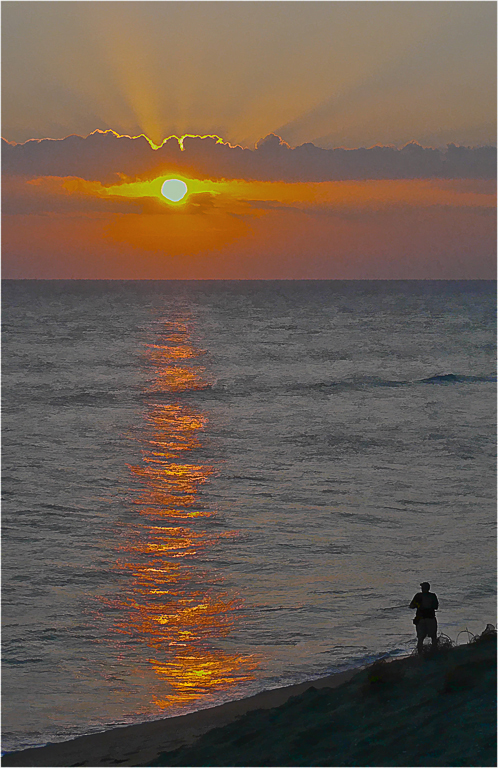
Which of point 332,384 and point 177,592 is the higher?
point 332,384

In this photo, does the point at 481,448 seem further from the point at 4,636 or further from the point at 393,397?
the point at 4,636

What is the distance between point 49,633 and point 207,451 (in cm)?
1739

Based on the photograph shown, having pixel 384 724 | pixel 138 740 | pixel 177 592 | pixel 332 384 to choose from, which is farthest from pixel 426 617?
pixel 332 384

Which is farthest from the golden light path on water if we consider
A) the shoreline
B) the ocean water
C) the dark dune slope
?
the dark dune slope

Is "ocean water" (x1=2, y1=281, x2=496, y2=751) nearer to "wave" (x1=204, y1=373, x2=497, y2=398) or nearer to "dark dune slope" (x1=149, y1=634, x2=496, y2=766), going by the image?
"wave" (x1=204, y1=373, x2=497, y2=398)

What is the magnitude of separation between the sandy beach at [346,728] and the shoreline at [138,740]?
0.02m

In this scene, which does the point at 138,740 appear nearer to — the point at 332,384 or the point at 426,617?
the point at 426,617

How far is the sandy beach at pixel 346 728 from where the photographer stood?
904cm

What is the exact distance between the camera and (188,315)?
160375 millimetres

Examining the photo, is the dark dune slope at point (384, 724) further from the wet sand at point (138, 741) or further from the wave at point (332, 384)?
the wave at point (332, 384)

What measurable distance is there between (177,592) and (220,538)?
3.69 metres

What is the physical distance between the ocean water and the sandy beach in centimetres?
84

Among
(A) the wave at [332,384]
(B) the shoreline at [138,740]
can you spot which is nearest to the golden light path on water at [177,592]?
(B) the shoreline at [138,740]

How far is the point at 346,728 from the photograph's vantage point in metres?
9.95
